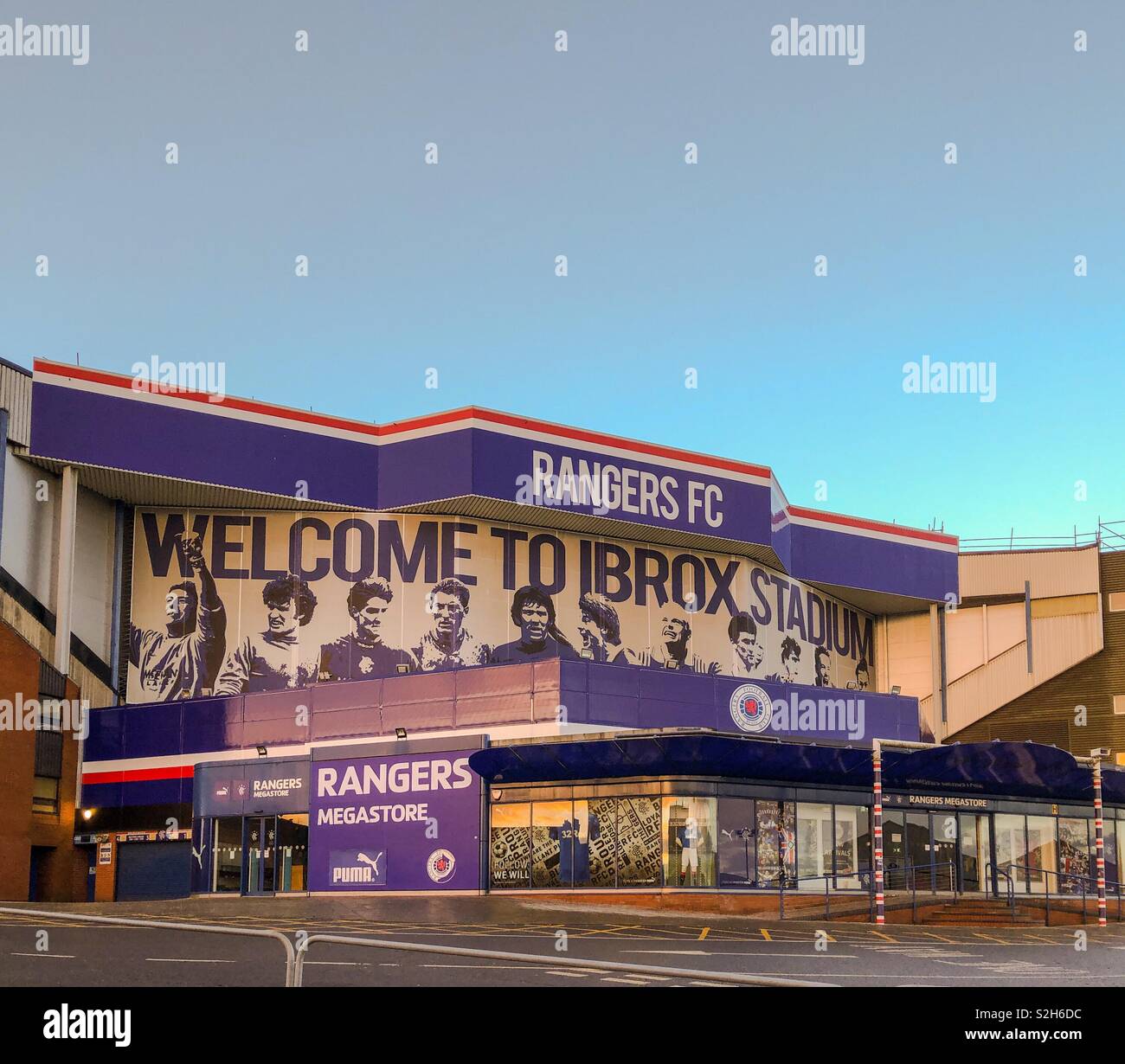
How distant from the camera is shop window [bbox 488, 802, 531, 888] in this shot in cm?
3662

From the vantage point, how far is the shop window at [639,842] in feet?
115

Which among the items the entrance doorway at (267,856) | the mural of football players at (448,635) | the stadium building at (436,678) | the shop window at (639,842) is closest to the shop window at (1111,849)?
the stadium building at (436,678)

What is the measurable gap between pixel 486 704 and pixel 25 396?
16944mm

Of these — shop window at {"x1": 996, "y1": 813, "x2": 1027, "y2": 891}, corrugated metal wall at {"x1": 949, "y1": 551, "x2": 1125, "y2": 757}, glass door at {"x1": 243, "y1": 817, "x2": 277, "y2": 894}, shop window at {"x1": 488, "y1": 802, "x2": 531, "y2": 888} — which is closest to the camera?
shop window at {"x1": 488, "y1": 802, "x2": 531, "y2": 888}

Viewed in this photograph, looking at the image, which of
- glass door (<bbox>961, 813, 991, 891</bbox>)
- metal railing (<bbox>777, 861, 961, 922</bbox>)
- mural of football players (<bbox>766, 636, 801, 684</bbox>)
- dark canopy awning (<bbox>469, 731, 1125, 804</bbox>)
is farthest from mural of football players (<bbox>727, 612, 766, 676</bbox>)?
metal railing (<bbox>777, 861, 961, 922</bbox>)

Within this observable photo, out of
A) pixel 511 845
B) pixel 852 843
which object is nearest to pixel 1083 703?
pixel 852 843

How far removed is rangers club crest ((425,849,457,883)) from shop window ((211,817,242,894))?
6.65 metres

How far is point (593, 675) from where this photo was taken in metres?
38.9

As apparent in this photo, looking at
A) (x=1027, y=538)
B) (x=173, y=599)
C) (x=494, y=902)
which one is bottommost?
(x=494, y=902)

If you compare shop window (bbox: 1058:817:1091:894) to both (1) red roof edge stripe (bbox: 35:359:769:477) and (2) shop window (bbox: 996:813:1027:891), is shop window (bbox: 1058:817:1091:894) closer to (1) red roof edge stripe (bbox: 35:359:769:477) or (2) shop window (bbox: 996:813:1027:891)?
(2) shop window (bbox: 996:813:1027:891)

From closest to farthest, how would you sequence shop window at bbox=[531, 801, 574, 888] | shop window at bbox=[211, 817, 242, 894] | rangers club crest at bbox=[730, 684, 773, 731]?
shop window at bbox=[531, 801, 574, 888] → shop window at bbox=[211, 817, 242, 894] → rangers club crest at bbox=[730, 684, 773, 731]
